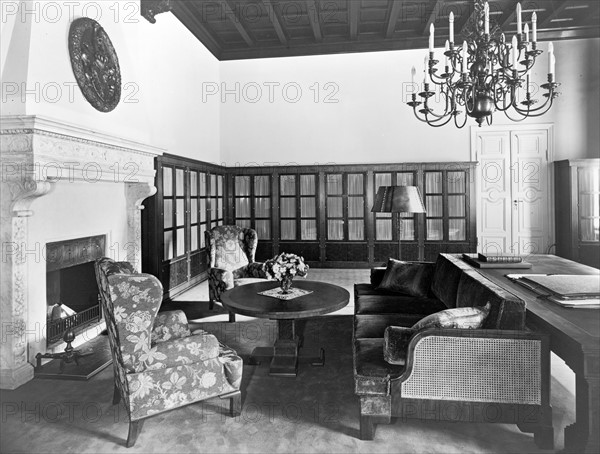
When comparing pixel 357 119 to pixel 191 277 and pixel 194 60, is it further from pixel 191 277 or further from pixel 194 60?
pixel 191 277

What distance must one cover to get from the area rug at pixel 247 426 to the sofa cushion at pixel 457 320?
60cm

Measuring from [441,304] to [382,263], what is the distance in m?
4.12

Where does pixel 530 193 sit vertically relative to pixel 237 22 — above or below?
below

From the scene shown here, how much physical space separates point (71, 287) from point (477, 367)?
362 cm

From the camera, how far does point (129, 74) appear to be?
4.25m

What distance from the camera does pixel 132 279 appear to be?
207cm

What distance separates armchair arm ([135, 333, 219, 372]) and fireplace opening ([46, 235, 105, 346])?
173cm

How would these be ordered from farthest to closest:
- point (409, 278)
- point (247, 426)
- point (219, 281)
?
point (219, 281) → point (409, 278) → point (247, 426)

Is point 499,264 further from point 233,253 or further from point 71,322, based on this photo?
point 71,322

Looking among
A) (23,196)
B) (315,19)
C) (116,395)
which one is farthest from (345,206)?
(116,395)

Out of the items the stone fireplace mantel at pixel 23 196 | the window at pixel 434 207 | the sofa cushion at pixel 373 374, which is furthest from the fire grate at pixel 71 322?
the window at pixel 434 207

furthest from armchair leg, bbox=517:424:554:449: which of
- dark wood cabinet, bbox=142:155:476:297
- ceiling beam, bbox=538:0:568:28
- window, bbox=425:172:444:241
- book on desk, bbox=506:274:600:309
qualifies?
ceiling beam, bbox=538:0:568:28

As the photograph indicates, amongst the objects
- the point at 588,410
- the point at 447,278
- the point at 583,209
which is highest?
the point at 583,209

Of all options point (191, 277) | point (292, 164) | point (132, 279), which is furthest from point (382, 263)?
point (132, 279)
